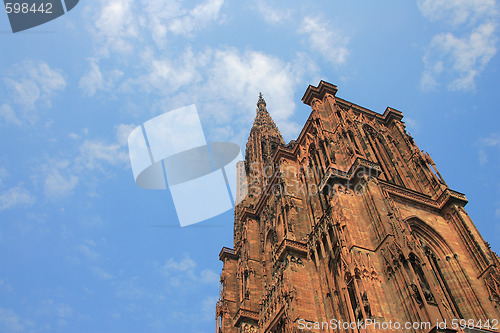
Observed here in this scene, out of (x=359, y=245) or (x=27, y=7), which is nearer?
(x=359, y=245)

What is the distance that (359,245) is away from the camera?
685 inches

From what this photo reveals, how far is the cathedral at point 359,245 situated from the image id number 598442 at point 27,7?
547 inches

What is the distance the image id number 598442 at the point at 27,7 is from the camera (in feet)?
57.0
